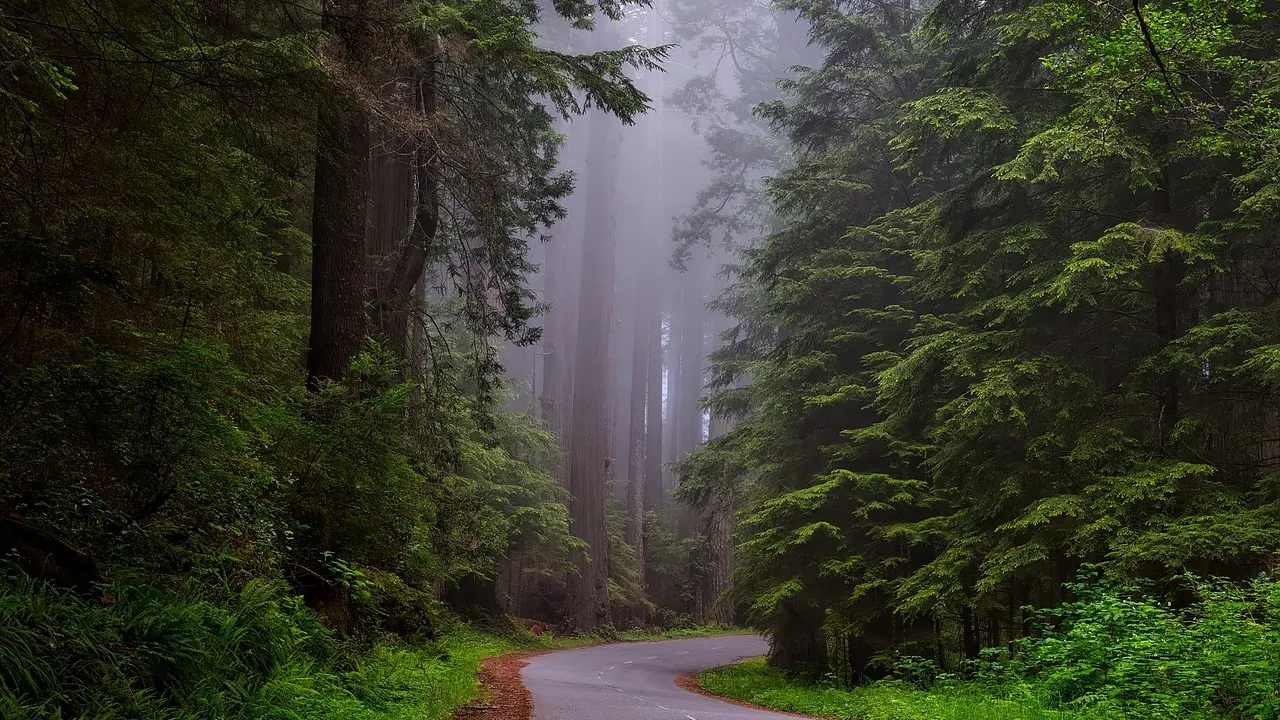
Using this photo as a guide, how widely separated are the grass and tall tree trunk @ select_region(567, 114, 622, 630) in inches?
370

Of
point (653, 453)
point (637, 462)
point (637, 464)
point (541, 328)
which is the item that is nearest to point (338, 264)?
point (541, 328)

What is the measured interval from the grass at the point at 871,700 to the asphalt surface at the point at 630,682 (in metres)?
1.01

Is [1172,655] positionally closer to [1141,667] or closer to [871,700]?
[1141,667]

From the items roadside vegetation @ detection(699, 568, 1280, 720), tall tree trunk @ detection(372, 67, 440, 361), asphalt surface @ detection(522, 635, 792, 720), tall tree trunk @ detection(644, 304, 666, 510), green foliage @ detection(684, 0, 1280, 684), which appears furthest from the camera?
tall tree trunk @ detection(644, 304, 666, 510)

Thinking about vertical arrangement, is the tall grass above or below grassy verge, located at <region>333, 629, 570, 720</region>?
above

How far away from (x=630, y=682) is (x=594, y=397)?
50.2ft

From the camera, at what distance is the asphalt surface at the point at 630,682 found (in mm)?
9727

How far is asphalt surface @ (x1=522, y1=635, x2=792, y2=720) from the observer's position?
973cm

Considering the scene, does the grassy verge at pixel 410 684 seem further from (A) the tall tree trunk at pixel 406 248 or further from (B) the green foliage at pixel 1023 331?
(B) the green foliage at pixel 1023 331

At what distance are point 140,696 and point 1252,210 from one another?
35.3 ft

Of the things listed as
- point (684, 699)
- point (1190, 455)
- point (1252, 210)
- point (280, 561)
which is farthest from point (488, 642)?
point (1252, 210)

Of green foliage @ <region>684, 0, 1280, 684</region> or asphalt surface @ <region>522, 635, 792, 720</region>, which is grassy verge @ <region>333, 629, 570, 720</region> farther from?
green foliage @ <region>684, 0, 1280, 684</region>

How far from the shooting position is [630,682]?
1456 centimetres

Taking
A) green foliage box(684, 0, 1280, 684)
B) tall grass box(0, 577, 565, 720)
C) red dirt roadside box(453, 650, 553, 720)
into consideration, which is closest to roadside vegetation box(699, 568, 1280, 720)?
green foliage box(684, 0, 1280, 684)
